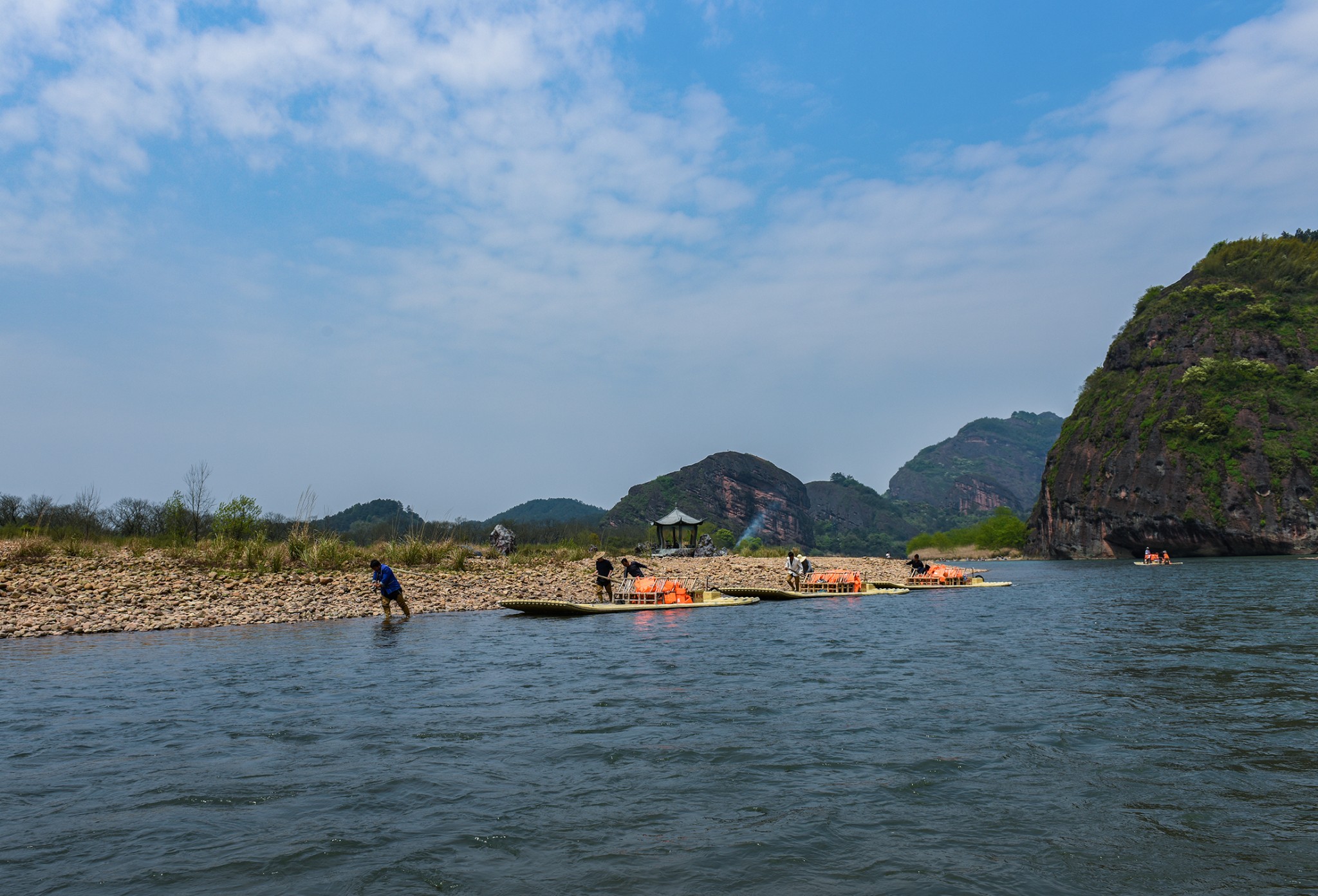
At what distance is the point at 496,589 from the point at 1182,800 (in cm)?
2563

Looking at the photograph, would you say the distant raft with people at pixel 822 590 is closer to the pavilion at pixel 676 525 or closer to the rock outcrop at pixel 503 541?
the rock outcrop at pixel 503 541

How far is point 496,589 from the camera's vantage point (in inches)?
1188

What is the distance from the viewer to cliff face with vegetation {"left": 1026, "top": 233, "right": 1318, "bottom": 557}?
89562 mm

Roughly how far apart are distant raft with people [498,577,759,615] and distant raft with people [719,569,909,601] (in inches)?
47.4

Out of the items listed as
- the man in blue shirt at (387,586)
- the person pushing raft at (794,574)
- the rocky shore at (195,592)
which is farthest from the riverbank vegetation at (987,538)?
the man in blue shirt at (387,586)

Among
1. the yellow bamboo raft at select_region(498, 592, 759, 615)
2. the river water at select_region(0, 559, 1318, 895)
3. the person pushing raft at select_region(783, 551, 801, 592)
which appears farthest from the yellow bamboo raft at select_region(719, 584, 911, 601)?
the river water at select_region(0, 559, 1318, 895)

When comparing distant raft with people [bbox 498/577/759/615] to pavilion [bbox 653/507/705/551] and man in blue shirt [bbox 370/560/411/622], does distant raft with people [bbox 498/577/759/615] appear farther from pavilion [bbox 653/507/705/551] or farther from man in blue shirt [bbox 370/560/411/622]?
pavilion [bbox 653/507/705/551]

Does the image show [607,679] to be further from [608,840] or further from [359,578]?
[359,578]

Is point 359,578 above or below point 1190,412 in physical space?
below

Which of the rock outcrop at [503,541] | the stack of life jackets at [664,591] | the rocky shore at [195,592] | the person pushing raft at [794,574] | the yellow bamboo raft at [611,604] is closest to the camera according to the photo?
the rocky shore at [195,592]

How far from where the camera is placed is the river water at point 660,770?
18.6 ft

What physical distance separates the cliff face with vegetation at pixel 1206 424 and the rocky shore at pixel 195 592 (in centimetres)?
8898

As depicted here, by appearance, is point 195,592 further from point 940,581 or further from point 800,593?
point 940,581

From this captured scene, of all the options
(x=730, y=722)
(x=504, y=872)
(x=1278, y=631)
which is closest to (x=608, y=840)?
(x=504, y=872)
